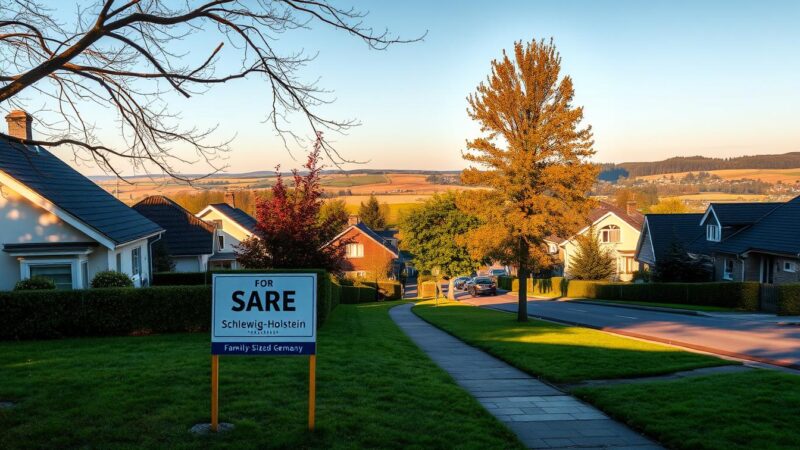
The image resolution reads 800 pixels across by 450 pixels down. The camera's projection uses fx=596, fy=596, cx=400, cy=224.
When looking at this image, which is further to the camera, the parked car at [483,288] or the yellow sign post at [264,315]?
the parked car at [483,288]

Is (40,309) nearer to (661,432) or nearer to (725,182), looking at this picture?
(661,432)

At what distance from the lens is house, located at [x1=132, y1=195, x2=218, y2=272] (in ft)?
129

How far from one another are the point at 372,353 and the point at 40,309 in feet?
28.7

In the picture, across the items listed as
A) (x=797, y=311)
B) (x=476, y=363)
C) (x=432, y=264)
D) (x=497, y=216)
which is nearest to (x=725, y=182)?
(x=432, y=264)

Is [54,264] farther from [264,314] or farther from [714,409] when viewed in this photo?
[714,409]

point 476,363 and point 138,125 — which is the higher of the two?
point 138,125

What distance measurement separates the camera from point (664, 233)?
4844 centimetres

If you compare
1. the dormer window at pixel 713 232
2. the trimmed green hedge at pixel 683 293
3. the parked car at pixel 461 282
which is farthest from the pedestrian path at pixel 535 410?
the parked car at pixel 461 282

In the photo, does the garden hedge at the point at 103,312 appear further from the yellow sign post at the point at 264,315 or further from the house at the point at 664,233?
the house at the point at 664,233

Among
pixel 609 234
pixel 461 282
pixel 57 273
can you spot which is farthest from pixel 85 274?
pixel 609 234

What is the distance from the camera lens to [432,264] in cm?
5366

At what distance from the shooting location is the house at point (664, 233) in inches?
1826

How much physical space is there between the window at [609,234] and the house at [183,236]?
39692 mm

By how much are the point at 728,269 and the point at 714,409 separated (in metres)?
35.3
